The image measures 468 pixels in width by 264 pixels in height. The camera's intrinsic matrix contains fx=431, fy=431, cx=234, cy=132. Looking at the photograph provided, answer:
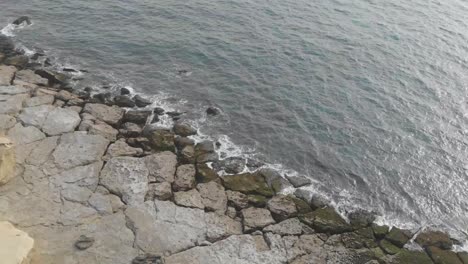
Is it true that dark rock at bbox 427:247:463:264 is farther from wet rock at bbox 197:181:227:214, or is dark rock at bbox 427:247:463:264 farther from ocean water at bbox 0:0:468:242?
wet rock at bbox 197:181:227:214

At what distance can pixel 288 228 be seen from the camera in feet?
67.3

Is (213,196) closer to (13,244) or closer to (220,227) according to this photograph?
(220,227)

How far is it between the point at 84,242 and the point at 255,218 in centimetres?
781

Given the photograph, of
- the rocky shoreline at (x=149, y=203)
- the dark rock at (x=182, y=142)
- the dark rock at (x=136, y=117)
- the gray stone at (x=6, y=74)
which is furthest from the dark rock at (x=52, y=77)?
the dark rock at (x=182, y=142)

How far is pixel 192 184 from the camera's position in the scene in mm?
22188

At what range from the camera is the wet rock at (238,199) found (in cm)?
2147

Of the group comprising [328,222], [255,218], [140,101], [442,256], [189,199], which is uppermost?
[140,101]

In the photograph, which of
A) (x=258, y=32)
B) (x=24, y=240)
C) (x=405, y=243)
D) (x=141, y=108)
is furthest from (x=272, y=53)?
(x=24, y=240)

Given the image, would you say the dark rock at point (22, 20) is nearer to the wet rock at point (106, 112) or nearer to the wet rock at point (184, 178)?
the wet rock at point (106, 112)

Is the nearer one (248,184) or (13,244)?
(13,244)

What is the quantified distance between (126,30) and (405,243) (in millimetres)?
27153

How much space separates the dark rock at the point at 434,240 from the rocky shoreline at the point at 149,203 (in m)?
0.06

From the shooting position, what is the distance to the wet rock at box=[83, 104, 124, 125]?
25.9 metres

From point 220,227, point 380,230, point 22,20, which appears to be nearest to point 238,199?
point 220,227
